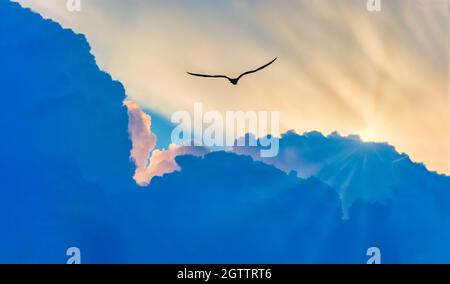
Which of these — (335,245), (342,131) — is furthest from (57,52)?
(335,245)

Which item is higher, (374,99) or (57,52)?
(57,52)

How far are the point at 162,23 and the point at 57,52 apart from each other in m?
0.80

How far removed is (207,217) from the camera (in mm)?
3877

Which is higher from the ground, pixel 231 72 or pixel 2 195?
pixel 231 72

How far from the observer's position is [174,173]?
390cm

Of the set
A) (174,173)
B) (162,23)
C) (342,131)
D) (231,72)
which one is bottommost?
(174,173)

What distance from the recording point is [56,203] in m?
3.80

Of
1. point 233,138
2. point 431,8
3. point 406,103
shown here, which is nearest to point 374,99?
point 406,103
